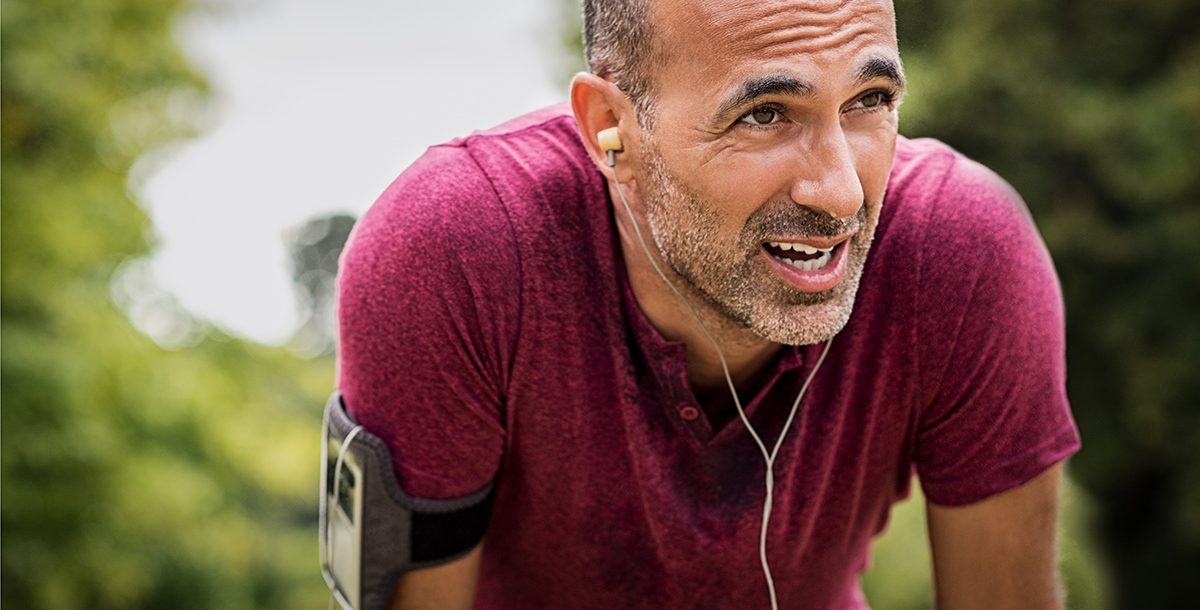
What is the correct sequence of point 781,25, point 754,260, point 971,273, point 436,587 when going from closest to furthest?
point 781,25 < point 754,260 < point 971,273 < point 436,587

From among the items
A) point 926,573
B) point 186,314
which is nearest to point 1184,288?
point 926,573

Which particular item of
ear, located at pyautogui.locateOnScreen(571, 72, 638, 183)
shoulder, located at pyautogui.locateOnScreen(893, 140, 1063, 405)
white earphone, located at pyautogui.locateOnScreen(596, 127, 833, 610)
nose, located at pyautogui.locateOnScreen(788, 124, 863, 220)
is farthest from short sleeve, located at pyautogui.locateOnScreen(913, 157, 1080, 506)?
ear, located at pyautogui.locateOnScreen(571, 72, 638, 183)

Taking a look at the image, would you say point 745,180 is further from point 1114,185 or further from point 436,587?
point 1114,185

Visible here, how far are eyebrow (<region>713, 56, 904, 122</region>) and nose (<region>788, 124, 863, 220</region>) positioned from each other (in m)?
0.05

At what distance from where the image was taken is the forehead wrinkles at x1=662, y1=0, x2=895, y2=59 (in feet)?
4.17

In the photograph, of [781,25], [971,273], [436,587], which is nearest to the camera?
[781,25]

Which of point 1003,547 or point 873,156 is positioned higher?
point 873,156

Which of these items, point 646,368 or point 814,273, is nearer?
point 814,273

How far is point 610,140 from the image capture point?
145 centimetres

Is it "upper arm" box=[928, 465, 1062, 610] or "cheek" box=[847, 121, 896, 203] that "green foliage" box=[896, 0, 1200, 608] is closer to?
"upper arm" box=[928, 465, 1062, 610]

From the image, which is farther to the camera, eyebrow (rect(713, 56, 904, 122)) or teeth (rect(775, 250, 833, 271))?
teeth (rect(775, 250, 833, 271))

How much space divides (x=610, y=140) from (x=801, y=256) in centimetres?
24

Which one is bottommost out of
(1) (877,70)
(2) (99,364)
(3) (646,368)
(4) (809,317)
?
(2) (99,364)

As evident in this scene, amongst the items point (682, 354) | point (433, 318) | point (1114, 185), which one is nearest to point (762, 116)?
point (682, 354)
